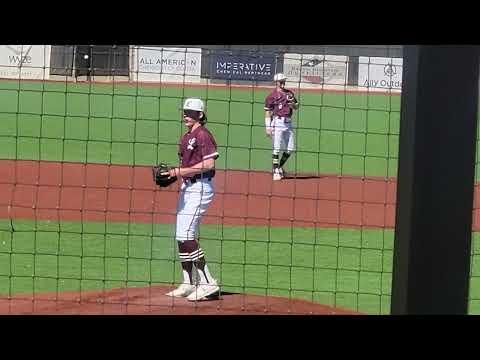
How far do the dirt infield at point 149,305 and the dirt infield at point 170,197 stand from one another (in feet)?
11.1

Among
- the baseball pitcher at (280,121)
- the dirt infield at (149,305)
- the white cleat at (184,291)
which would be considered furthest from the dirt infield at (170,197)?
the dirt infield at (149,305)

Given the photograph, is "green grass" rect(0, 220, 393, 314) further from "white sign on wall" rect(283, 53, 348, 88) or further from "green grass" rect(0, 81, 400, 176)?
"white sign on wall" rect(283, 53, 348, 88)

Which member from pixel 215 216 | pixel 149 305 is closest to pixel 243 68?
pixel 215 216

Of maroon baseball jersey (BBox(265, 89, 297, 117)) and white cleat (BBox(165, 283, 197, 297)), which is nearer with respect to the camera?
white cleat (BBox(165, 283, 197, 297))

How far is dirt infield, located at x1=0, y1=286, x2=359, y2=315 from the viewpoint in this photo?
6.33 m

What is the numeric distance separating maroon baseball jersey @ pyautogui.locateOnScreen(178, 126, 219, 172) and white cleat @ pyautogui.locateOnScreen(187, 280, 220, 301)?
1005 millimetres

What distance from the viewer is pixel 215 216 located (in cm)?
1049

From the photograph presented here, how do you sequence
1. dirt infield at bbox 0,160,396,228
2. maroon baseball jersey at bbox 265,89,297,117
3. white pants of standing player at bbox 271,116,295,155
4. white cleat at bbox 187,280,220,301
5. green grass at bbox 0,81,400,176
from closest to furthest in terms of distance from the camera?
white cleat at bbox 187,280,220,301
dirt infield at bbox 0,160,396,228
maroon baseball jersey at bbox 265,89,297,117
white pants of standing player at bbox 271,116,295,155
green grass at bbox 0,81,400,176

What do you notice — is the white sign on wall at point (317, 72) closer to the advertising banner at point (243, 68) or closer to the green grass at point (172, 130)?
the green grass at point (172, 130)

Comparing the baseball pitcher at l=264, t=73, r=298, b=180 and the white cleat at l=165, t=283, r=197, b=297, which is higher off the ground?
the baseball pitcher at l=264, t=73, r=298, b=180

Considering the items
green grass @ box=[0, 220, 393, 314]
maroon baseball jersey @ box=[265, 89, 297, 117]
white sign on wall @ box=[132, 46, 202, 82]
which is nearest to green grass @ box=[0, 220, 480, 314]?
green grass @ box=[0, 220, 393, 314]

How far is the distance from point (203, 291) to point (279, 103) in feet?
23.7
